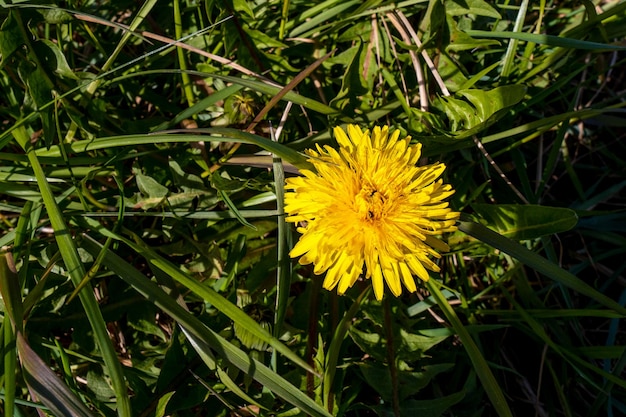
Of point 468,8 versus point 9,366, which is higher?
point 468,8

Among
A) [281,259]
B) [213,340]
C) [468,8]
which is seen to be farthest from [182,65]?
[468,8]

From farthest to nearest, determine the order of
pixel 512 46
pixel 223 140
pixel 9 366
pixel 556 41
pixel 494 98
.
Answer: pixel 512 46, pixel 556 41, pixel 494 98, pixel 223 140, pixel 9 366

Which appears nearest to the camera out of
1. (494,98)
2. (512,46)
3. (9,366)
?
(9,366)

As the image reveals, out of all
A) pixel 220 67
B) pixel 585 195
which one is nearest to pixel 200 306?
pixel 220 67

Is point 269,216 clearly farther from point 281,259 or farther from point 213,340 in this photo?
point 213,340

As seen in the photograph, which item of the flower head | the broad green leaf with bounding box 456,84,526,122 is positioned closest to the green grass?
the broad green leaf with bounding box 456,84,526,122

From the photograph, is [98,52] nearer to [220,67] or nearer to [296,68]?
[220,67]

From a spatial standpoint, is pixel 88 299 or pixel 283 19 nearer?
pixel 88 299
